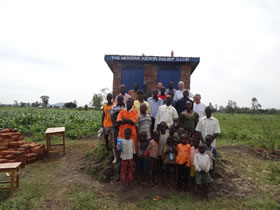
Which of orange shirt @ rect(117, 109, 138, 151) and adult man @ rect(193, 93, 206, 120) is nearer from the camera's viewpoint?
orange shirt @ rect(117, 109, 138, 151)

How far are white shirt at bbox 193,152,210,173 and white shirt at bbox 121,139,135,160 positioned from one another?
1.42 m

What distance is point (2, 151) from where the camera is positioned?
5.96m

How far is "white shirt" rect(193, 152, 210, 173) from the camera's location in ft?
13.3

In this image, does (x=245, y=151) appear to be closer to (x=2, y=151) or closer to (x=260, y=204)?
(x=260, y=204)

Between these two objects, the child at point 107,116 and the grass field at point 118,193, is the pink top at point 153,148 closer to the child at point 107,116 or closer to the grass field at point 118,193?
the grass field at point 118,193

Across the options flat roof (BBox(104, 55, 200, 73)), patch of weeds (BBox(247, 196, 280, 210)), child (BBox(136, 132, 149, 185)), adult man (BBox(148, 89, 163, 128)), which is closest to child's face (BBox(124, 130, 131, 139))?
child (BBox(136, 132, 149, 185))

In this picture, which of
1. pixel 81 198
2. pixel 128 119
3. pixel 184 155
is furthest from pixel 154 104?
pixel 81 198

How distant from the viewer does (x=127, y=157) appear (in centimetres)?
440

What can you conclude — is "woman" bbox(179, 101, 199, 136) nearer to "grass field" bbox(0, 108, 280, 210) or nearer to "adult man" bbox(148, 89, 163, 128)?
"adult man" bbox(148, 89, 163, 128)

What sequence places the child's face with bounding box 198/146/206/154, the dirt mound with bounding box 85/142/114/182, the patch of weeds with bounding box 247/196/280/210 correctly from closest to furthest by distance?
the patch of weeds with bounding box 247/196/280/210 < the child's face with bounding box 198/146/206/154 < the dirt mound with bounding box 85/142/114/182

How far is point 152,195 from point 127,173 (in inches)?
32.0

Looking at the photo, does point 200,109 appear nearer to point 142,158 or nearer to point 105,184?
point 142,158

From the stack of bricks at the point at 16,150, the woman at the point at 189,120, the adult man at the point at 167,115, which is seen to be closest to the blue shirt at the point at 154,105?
the adult man at the point at 167,115

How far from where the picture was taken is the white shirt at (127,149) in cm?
437
